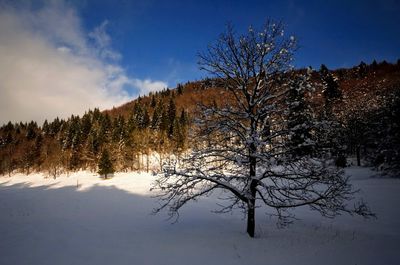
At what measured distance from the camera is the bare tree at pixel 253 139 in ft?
34.3

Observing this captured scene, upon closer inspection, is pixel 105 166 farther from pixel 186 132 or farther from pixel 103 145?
pixel 186 132

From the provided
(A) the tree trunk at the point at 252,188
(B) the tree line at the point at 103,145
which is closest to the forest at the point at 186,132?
(B) the tree line at the point at 103,145

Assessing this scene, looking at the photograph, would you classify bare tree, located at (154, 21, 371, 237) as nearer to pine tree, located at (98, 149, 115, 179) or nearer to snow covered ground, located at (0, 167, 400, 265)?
snow covered ground, located at (0, 167, 400, 265)

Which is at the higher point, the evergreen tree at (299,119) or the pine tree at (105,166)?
Result: the evergreen tree at (299,119)

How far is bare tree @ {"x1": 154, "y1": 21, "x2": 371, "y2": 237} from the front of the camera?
1045cm

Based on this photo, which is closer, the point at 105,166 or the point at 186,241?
the point at 186,241

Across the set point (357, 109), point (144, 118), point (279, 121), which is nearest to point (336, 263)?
point (279, 121)

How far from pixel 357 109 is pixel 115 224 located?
50832mm

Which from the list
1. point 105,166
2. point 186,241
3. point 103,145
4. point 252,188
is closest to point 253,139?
point 252,188

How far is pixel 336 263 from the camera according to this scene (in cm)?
827

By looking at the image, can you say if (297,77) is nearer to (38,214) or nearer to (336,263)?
(336,263)

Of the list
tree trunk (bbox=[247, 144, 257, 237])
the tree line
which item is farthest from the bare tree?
the tree line

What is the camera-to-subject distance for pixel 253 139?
32.7ft

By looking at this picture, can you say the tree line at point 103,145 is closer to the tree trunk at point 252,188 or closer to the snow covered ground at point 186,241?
the snow covered ground at point 186,241
